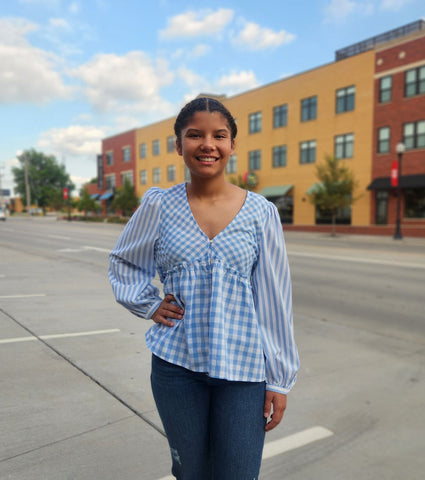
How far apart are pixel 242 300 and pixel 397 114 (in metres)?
28.0

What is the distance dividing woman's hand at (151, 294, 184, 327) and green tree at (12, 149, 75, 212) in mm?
95570

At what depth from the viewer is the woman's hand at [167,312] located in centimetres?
165

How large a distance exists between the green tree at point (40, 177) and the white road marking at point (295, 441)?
94.6m

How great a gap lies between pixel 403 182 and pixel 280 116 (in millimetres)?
12356

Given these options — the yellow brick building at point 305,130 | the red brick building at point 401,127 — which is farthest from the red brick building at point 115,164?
the red brick building at point 401,127

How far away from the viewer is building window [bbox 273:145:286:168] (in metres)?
33.9

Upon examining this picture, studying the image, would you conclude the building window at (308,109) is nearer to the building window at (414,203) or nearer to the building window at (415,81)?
the building window at (415,81)

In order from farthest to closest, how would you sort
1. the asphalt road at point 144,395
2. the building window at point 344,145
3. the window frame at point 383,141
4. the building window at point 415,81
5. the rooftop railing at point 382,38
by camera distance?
1. the rooftop railing at point 382,38
2. the building window at point 344,145
3. the window frame at point 383,141
4. the building window at point 415,81
5. the asphalt road at point 144,395

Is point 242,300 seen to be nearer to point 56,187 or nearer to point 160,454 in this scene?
point 160,454

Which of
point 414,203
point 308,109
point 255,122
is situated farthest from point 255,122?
point 414,203

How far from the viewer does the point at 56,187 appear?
10044cm

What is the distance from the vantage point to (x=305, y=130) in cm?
3194

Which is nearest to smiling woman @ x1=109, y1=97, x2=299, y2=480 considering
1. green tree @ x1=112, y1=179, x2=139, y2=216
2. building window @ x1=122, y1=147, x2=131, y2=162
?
green tree @ x1=112, y1=179, x2=139, y2=216

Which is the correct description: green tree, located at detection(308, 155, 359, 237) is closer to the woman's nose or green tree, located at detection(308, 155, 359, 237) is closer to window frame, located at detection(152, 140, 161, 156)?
the woman's nose
